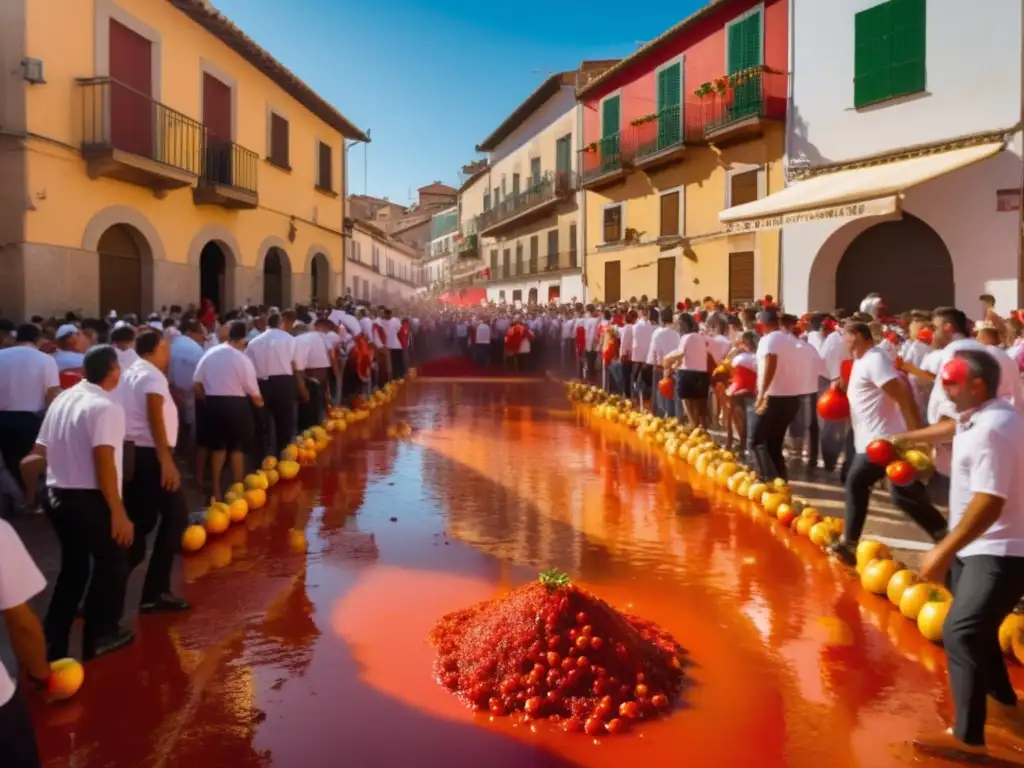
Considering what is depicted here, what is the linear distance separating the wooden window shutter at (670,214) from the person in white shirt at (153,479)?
66.2 feet

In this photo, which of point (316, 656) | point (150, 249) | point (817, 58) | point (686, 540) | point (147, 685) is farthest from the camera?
point (817, 58)

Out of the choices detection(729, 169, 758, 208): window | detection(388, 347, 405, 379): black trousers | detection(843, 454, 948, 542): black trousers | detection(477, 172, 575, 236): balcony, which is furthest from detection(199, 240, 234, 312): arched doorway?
detection(477, 172, 575, 236): balcony

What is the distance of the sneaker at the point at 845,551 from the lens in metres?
6.86

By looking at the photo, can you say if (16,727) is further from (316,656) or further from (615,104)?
(615,104)

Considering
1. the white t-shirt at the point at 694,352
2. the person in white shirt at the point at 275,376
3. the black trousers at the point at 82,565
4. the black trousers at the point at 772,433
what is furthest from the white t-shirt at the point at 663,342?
the black trousers at the point at 82,565

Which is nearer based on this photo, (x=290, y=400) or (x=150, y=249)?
(x=290, y=400)

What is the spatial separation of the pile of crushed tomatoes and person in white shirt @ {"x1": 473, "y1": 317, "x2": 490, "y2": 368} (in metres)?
21.8

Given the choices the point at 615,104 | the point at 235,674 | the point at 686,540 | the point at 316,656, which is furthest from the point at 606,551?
the point at 615,104

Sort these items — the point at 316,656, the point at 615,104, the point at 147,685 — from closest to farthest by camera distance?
the point at 147,685 → the point at 316,656 → the point at 615,104

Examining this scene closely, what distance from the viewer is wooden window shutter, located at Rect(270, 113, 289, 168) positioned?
21.6m

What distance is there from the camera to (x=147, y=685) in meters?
4.82

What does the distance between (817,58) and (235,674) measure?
57.2 feet

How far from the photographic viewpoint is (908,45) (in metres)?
15.9

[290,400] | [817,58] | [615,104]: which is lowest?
[290,400]
